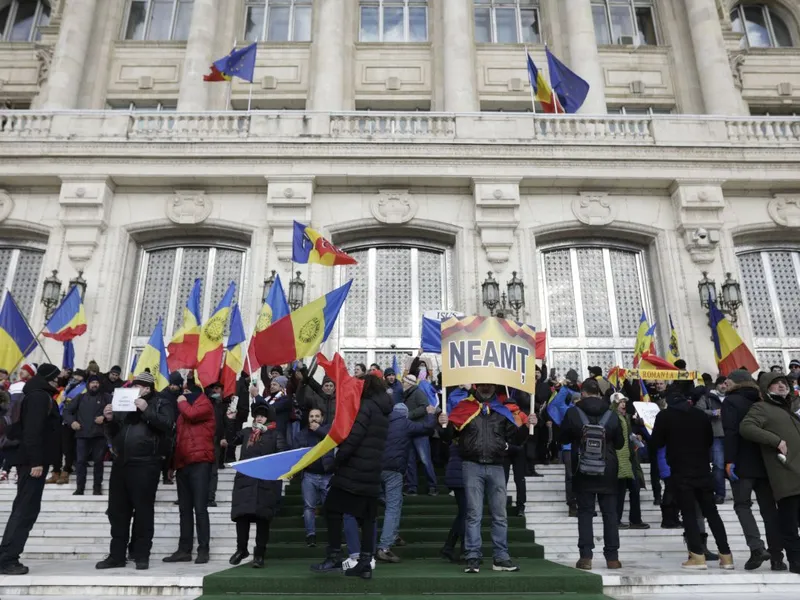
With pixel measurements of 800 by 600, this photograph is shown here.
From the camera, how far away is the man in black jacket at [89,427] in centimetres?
991

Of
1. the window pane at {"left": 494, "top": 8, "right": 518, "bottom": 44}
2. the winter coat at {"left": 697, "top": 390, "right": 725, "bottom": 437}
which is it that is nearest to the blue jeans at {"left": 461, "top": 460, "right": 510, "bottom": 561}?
the winter coat at {"left": 697, "top": 390, "right": 725, "bottom": 437}

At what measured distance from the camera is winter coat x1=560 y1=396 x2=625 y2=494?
6.89 metres

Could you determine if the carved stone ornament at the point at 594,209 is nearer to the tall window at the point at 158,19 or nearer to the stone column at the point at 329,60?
the stone column at the point at 329,60

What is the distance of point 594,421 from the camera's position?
7.08 metres

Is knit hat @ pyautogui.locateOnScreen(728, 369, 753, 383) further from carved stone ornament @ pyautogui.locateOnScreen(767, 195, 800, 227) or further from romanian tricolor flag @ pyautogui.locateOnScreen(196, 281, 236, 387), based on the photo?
carved stone ornament @ pyautogui.locateOnScreen(767, 195, 800, 227)

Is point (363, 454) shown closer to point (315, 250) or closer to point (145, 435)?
point (145, 435)

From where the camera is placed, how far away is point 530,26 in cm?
2402

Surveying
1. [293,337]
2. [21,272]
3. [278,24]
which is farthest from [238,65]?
[293,337]

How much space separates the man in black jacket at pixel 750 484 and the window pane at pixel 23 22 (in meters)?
27.0

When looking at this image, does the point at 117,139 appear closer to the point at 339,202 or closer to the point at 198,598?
the point at 339,202

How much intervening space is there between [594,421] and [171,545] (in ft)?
18.5

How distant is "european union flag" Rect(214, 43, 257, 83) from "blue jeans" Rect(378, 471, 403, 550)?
14.4 metres

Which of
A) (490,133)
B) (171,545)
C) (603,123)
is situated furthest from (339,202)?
(171,545)

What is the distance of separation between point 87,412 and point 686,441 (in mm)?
8757
